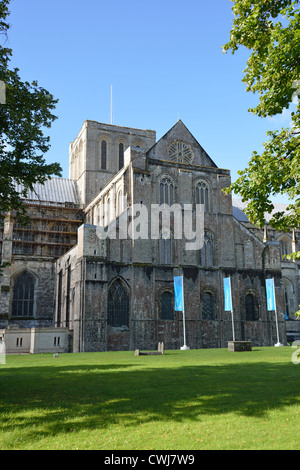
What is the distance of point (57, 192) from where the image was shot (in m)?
60.2

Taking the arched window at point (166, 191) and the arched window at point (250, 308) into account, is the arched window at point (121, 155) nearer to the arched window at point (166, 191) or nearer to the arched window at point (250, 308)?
the arched window at point (166, 191)

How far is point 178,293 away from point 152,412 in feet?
94.1

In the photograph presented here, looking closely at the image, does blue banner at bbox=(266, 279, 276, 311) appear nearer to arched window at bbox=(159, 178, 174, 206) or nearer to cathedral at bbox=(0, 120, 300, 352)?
cathedral at bbox=(0, 120, 300, 352)

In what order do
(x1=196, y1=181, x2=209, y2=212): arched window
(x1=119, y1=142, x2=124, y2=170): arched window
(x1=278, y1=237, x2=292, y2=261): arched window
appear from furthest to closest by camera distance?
(x1=278, y1=237, x2=292, y2=261): arched window < (x1=119, y1=142, x2=124, y2=170): arched window < (x1=196, y1=181, x2=209, y2=212): arched window

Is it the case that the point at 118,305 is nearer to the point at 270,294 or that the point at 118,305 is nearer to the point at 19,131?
the point at 270,294

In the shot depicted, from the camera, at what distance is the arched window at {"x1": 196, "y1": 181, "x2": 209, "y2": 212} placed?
43.2m

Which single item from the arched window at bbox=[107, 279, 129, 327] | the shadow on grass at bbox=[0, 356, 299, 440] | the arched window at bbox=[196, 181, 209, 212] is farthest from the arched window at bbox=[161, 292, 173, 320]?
the shadow on grass at bbox=[0, 356, 299, 440]

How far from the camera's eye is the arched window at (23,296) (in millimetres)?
46812

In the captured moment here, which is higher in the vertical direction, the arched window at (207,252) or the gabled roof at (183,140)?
the gabled roof at (183,140)

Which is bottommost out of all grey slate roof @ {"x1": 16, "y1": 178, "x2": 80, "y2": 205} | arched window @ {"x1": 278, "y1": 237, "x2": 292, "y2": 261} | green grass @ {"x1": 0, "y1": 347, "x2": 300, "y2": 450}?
green grass @ {"x1": 0, "y1": 347, "x2": 300, "y2": 450}

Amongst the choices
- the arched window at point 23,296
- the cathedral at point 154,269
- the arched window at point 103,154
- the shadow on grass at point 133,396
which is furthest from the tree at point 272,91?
the arched window at point 103,154

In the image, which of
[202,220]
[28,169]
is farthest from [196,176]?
[28,169]

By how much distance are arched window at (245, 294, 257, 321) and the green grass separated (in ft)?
92.4

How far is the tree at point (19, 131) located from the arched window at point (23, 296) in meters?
32.8
